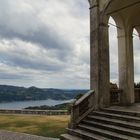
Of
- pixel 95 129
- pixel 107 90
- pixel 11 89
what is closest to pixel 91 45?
pixel 107 90

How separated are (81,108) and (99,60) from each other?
2224 millimetres

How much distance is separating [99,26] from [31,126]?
7.32 m

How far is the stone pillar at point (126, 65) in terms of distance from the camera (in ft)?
49.6

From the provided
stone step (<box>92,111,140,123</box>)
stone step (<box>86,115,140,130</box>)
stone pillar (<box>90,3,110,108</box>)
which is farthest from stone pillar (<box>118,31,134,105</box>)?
stone step (<box>86,115,140,130</box>)

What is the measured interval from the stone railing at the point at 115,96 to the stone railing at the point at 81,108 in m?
1.24

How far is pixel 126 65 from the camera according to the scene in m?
15.3

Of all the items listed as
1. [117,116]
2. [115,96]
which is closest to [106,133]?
[117,116]

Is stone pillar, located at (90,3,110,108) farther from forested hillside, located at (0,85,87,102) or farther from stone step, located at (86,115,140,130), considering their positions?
forested hillside, located at (0,85,87,102)

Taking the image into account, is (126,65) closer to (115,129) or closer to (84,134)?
(84,134)

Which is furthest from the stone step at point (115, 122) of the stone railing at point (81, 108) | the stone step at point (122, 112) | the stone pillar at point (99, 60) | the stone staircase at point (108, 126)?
the stone pillar at point (99, 60)

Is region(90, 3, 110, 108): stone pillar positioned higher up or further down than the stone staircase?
higher up

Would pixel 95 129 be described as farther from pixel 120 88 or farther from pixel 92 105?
pixel 120 88

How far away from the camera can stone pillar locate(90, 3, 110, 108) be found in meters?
13.4

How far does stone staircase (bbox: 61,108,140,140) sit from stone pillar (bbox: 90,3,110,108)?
0.82 m
